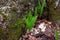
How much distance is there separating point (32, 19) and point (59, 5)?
0.65 m

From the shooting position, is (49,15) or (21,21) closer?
(21,21)

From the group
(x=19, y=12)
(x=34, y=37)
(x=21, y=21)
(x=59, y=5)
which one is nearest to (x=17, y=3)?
(x=19, y=12)

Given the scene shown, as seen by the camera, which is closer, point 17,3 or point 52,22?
point 17,3

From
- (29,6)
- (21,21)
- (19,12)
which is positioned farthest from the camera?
(29,6)

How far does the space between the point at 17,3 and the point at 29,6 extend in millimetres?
214

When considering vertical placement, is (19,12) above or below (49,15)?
above

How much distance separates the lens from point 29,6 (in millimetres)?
2361

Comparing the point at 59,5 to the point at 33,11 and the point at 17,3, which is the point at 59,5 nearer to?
the point at 33,11

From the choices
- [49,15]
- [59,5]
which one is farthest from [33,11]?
[59,5]

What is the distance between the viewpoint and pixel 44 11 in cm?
246

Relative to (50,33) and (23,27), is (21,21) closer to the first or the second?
(23,27)

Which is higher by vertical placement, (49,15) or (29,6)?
(29,6)

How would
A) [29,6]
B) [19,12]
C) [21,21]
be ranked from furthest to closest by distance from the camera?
[29,6] → [19,12] → [21,21]

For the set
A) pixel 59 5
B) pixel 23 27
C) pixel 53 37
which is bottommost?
pixel 53 37
